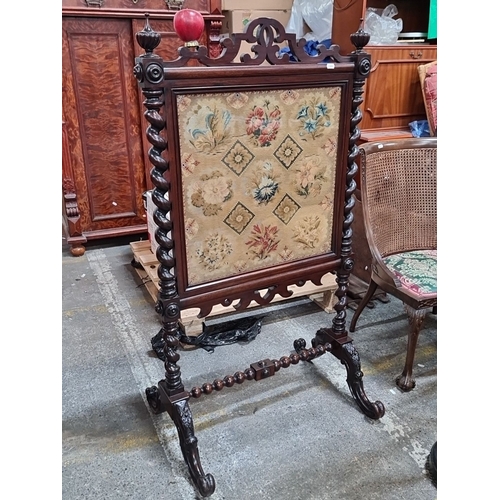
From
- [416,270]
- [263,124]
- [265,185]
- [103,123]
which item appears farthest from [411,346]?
[103,123]

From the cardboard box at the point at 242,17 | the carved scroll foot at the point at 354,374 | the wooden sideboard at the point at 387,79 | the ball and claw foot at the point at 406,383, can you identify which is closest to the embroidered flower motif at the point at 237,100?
the carved scroll foot at the point at 354,374

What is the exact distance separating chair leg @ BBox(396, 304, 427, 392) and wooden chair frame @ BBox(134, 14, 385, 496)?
198 mm

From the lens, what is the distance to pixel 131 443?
5.08 feet

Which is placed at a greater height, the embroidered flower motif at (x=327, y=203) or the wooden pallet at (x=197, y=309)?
the embroidered flower motif at (x=327, y=203)

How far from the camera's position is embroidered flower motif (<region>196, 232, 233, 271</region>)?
4.33 ft

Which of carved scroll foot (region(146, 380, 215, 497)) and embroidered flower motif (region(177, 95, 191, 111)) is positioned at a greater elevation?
embroidered flower motif (region(177, 95, 191, 111))

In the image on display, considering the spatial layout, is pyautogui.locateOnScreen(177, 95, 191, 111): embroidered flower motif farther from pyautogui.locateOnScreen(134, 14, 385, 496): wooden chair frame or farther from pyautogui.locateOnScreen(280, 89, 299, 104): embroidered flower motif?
pyautogui.locateOnScreen(280, 89, 299, 104): embroidered flower motif

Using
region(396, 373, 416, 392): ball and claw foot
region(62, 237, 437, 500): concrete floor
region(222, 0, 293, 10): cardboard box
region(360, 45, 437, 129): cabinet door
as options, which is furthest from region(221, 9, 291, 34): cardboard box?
region(396, 373, 416, 392): ball and claw foot

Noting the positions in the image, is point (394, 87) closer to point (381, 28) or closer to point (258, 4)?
point (381, 28)

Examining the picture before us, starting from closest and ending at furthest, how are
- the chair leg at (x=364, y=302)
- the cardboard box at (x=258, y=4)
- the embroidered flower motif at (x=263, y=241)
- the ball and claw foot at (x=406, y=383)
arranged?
the embroidered flower motif at (x=263, y=241)
the ball and claw foot at (x=406, y=383)
the chair leg at (x=364, y=302)
the cardboard box at (x=258, y=4)

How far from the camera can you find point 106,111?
9.18 feet

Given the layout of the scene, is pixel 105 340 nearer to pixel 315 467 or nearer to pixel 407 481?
pixel 315 467

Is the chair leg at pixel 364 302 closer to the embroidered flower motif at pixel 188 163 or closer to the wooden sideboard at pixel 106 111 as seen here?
the embroidered flower motif at pixel 188 163

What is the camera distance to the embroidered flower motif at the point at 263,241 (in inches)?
54.8
